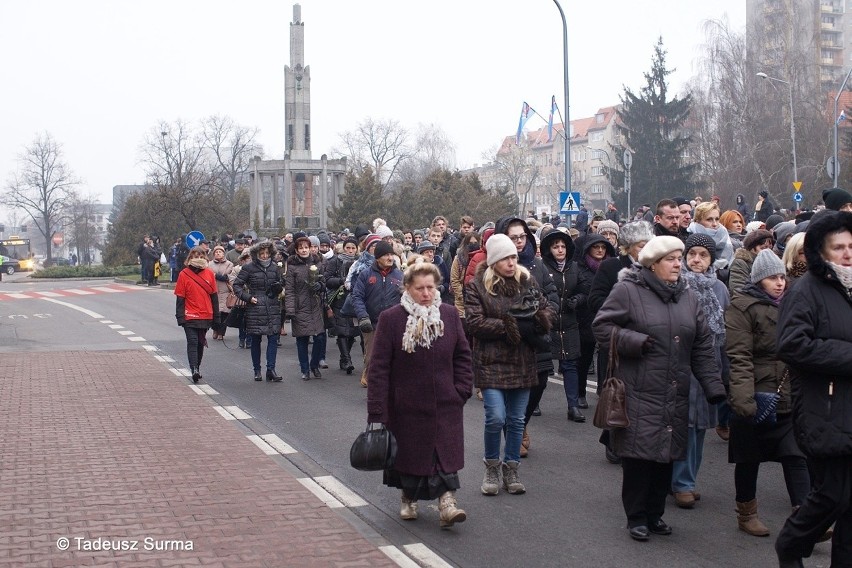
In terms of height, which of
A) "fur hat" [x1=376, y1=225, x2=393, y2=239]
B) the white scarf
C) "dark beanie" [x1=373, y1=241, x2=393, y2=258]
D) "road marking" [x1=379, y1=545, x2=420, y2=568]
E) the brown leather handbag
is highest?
"fur hat" [x1=376, y1=225, x2=393, y2=239]

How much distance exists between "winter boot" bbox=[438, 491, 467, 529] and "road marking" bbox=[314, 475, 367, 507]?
2.84ft

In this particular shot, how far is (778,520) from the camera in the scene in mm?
6879

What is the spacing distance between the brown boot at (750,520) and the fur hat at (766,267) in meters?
1.40

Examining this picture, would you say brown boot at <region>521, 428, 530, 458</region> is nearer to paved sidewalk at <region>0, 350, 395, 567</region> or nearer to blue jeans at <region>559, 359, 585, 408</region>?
blue jeans at <region>559, 359, 585, 408</region>

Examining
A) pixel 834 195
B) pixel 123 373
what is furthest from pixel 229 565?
pixel 123 373

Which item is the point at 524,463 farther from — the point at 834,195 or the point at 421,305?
the point at 834,195

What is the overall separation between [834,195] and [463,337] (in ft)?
17.0

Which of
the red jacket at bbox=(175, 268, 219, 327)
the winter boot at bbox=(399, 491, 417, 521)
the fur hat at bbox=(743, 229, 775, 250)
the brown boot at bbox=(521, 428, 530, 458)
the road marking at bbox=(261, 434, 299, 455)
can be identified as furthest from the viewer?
the red jacket at bbox=(175, 268, 219, 327)

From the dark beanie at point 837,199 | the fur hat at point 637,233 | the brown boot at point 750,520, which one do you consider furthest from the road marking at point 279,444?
the dark beanie at point 837,199

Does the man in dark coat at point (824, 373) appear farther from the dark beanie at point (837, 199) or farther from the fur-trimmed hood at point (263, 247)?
the fur-trimmed hood at point (263, 247)

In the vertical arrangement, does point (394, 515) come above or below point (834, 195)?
below

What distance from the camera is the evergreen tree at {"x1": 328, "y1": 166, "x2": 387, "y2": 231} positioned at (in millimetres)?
55469

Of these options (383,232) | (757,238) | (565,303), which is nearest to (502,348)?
(757,238)

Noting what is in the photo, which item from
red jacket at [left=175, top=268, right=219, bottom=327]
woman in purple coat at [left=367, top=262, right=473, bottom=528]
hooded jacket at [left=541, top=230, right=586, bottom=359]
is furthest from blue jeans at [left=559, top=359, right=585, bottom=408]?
red jacket at [left=175, top=268, right=219, bottom=327]
